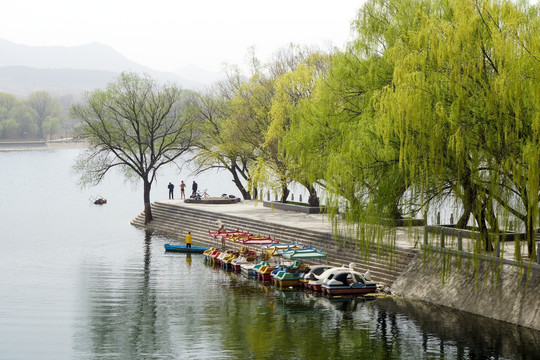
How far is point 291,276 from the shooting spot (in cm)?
3616

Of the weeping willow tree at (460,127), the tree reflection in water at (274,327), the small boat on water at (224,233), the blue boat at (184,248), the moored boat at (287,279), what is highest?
the weeping willow tree at (460,127)

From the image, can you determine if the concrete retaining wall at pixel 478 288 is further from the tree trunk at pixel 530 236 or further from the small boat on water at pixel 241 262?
the small boat on water at pixel 241 262

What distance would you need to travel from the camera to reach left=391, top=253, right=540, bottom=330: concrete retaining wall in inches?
1088

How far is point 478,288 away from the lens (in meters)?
30.0

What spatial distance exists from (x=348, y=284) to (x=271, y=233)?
42.3ft

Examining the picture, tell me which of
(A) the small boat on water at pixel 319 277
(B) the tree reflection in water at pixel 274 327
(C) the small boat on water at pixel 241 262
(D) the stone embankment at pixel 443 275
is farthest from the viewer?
(C) the small boat on water at pixel 241 262

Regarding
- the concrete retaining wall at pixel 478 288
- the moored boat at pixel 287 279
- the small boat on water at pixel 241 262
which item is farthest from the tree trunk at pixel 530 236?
the small boat on water at pixel 241 262

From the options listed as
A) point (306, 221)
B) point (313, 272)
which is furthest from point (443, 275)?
point (306, 221)

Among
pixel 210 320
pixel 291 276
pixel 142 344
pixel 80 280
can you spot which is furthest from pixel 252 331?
pixel 80 280

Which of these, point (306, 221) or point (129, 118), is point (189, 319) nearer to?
point (306, 221)

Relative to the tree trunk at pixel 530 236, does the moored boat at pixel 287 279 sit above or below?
below

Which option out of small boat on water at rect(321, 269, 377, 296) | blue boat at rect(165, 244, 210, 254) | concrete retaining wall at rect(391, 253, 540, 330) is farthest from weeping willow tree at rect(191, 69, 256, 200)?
concrete retaining wall at rect(391, 253, 540, 330)

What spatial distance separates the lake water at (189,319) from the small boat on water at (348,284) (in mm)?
608

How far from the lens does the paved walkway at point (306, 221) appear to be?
105 ft
